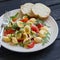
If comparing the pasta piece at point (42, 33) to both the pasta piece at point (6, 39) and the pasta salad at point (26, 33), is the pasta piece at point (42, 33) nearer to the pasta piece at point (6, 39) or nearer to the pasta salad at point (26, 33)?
the pasta salad at point (26, 33)

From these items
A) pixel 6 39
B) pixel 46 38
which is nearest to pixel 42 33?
pixel 46 38

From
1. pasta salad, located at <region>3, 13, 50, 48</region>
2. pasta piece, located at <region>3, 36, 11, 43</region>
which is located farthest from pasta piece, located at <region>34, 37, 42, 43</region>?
pasta piece, located at <region>3, 36, 11, 43</region>

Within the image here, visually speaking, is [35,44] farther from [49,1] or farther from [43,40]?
[49,1]

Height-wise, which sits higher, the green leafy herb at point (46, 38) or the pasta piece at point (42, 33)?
the pasta piece at point (42, 33)

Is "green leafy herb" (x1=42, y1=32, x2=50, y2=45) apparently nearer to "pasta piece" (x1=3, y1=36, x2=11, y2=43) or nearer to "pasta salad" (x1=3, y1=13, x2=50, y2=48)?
"pasta salad" (x1=3, y1=13, x2=50, y2=48)

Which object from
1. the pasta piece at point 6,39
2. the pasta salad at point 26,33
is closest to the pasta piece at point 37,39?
the pasta salad at point 26,33

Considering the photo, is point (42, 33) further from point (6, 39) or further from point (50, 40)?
point (6, 39)

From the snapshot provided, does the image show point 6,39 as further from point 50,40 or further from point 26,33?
point 50,40

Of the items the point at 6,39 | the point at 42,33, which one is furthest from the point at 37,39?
the point at 6,39

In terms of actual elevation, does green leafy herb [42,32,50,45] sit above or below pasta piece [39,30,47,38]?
below

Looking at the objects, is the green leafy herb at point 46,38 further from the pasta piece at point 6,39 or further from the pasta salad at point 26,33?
the pasta piece at point 6,39

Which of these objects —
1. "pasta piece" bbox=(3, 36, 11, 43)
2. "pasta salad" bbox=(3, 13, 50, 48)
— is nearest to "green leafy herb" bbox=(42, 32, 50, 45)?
"pasta salad" bbox=(3, 13, 50, 48)

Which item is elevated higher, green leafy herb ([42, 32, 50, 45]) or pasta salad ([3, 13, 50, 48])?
pasta salad ([3, 13, 50, 48])
